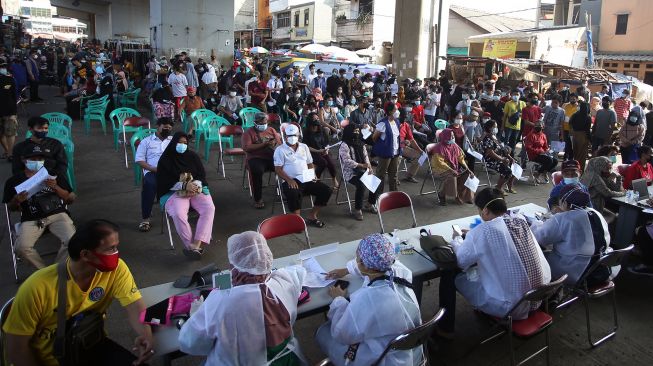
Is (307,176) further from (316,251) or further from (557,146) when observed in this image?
(557,146)

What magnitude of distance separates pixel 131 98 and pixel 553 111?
11.7m

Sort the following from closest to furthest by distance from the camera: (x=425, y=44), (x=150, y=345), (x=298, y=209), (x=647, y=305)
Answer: (x=150, y=345)
(x=647, y=305)
(x=298, y=209)
(x=425, y=44)

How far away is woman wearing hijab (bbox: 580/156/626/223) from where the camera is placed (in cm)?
552

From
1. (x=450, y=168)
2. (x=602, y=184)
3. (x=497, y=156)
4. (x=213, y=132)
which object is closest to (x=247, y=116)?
(x=213, y=132)

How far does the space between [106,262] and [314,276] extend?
1360 mm

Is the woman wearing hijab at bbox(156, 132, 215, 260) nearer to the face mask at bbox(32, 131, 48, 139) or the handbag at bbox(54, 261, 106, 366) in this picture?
the face mask at bbox(32, 131, 48, 139)

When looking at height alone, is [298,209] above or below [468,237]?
below

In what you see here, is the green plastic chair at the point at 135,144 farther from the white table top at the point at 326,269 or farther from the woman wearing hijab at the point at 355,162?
the white table top at the point at 326,269

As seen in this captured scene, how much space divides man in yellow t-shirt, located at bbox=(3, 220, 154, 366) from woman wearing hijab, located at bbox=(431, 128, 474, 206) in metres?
5.55

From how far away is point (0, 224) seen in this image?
18.3 feet

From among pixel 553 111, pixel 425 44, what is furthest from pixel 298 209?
pixel 425 44

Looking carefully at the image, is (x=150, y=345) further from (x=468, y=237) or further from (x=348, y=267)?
(x=468, y=237)

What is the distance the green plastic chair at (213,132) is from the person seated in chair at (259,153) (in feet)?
6.03

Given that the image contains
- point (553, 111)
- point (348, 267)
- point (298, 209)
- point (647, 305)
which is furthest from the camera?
point (553, 111)
